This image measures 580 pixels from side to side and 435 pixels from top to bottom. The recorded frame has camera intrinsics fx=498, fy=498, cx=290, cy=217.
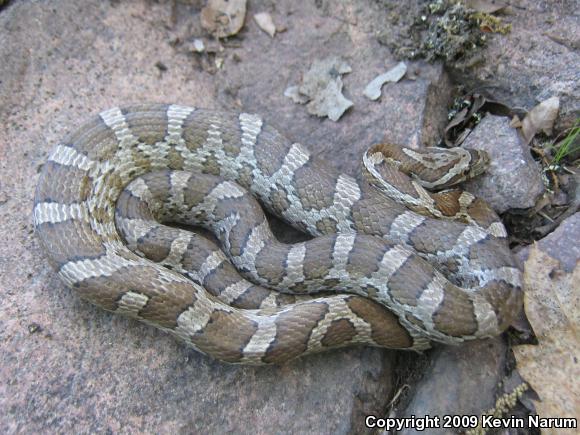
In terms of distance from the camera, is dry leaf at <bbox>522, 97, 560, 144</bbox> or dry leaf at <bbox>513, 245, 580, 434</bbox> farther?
dry leaf at <bbox>522, 97, 560, 144</bbox>

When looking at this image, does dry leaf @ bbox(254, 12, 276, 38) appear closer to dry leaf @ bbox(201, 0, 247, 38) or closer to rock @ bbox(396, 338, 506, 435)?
dry leaf @ bbox(201, 0, 247, 38)

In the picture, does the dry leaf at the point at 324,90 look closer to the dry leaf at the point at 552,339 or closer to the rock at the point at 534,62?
the rock at the point at 534,62

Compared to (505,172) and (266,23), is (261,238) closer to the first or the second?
(505,172)

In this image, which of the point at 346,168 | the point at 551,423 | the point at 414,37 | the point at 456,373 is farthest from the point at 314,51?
the point at 551,423

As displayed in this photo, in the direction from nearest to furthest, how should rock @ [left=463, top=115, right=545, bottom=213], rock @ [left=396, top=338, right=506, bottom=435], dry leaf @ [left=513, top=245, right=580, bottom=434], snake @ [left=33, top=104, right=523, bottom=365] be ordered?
dry leaf @ [left=513, top=245, right=580, bottom=434] → rock @ [left=396, top=338, right=506, bottom=435] → snake @ [left=33, top=104, right=523, bottom=365] → rock @ [left=463, top=115, right=545, bottom=213]

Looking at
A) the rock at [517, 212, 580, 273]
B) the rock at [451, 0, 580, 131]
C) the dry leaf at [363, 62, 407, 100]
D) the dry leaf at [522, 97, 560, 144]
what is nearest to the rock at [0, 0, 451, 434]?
the dry leaf at [363, 62, 407, 100]

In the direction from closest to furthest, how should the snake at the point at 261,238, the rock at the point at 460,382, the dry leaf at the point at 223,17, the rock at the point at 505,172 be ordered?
1. the rock at the point at 460,382
2. the snake at the point at 261,238
3. the rock at the point at 505,172
4. the dry leaf at the point at 223,17

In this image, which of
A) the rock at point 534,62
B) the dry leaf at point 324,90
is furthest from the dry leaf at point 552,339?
the dry leaf at point 324,90
